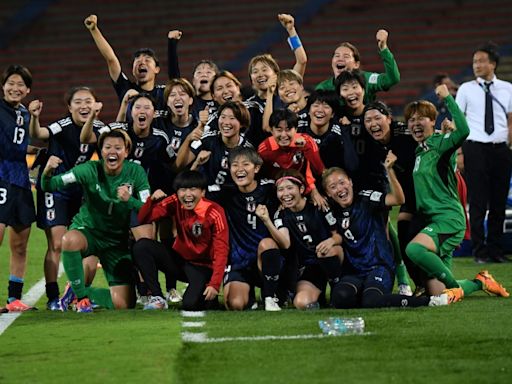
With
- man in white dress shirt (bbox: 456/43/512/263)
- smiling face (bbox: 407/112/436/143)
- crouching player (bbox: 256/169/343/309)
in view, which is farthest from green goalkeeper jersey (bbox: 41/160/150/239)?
man in white dress shirt (bbox: 456/43/512/263)

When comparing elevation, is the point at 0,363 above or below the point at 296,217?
below

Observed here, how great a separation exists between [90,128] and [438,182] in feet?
7.84

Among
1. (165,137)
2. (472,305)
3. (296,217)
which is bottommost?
(472,305)

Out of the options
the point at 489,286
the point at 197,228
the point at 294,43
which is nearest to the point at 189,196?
the point at 197,228

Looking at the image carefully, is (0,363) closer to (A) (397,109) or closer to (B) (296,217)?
(B) (296,217)

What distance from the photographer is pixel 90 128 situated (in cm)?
812

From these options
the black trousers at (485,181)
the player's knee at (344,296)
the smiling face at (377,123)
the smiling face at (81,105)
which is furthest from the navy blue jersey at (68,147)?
the black trousers at (485,181)

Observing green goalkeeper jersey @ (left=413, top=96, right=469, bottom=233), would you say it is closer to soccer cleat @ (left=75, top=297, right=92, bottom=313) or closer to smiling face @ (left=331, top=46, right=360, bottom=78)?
smiling face @ (left=331, top=46, right=360, bottom=78)

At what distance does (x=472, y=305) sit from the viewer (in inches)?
296

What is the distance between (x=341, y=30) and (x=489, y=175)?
12.1 m

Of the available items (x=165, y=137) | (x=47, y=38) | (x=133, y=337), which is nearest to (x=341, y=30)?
(x=47, y=38)

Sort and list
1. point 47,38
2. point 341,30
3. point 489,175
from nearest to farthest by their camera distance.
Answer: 1. point 489,175
2. point 341,30
3. point 47,38

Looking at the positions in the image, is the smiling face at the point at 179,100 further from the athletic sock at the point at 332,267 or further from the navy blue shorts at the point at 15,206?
the athletic sock at the point at 332,267

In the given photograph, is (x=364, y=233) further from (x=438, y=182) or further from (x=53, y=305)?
(x=53, y=305)
